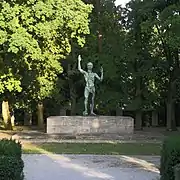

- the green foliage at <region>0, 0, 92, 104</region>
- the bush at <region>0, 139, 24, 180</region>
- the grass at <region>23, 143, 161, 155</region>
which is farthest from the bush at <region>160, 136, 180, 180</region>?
the green foliage at <region>0, 0, 92, 104</region>

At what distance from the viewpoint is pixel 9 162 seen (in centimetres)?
820

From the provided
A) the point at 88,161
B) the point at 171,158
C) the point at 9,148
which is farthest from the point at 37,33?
the point at 171,158

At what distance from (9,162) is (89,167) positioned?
5.41 m

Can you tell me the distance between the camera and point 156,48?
3741cm

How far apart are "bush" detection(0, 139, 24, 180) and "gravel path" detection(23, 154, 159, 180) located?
237 cm

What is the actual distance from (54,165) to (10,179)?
5.45 meters

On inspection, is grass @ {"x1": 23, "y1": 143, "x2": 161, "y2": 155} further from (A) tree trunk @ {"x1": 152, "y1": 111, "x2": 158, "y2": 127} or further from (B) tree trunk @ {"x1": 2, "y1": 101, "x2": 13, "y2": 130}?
(A) tree trunk @ {"x1": 152, "y1": 111, "x2": 158, "y2": 127}

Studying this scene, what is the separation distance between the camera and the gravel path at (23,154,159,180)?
1143 centimetres

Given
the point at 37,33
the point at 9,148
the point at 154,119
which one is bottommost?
the point at 9,148

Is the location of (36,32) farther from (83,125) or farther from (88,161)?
(88,161)

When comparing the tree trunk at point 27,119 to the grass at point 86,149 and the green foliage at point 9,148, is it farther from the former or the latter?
the green foliage at point 9,148

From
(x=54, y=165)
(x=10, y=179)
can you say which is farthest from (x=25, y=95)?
(x=10, y=179)

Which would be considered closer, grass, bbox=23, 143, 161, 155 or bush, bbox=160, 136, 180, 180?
bush, bbox=160, 136, 180, 180

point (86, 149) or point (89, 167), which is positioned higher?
point (86, 149)
